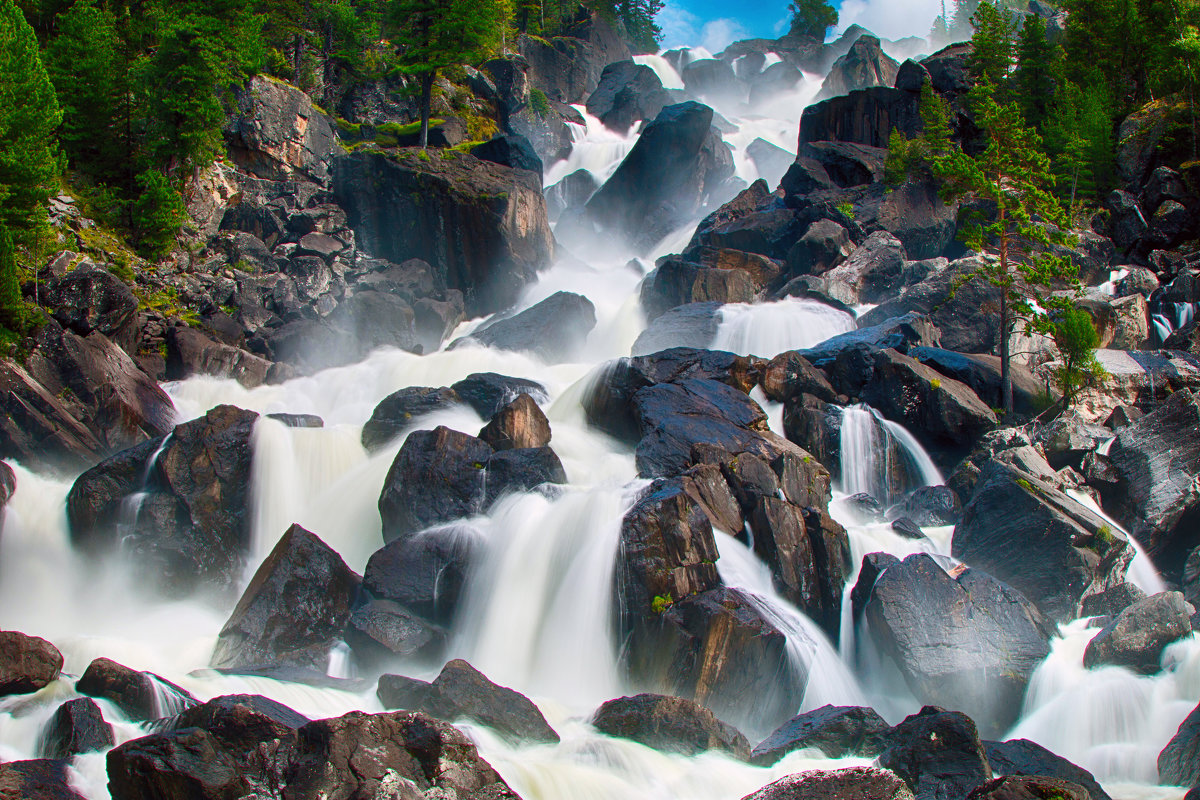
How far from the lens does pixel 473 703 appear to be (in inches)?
393

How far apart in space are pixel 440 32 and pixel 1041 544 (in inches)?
1325

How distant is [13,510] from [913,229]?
105 ft

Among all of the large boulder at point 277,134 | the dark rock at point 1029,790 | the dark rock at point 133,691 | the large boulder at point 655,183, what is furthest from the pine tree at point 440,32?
the dark rock at point 1029,790

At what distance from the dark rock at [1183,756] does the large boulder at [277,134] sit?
3481cm

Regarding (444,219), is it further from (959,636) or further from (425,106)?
(959,636)

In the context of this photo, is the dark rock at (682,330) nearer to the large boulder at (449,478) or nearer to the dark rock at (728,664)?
the large boulder at (449,478)

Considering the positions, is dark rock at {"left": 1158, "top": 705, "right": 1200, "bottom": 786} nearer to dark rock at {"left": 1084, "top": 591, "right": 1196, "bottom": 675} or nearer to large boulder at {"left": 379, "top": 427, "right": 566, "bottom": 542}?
dark rock at {"left": 1084, "top": 591, "right": 1196, "bottom": 675}

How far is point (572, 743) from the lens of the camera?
9859 millimetres

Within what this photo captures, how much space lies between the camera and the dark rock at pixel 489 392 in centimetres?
2055

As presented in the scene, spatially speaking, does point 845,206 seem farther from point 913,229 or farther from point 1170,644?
point 1170,644

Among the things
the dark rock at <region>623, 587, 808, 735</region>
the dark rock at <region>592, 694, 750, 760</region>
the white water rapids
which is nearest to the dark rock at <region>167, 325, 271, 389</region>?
the white water rapids

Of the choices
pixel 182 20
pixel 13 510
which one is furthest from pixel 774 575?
pixel 182 20

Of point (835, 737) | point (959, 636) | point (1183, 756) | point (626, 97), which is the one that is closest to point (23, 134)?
point (835, 737)

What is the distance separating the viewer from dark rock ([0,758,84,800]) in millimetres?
7148
